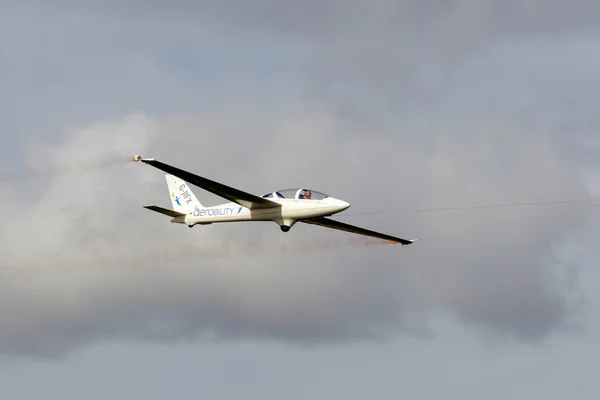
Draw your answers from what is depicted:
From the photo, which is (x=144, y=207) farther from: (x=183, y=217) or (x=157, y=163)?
(x=157, y=163)

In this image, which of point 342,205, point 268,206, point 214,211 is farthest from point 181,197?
point 342,205

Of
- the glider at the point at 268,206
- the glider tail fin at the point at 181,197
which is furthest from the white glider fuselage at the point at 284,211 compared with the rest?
the glider tail fin at the point at 181,197

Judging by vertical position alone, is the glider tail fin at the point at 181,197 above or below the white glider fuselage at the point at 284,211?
above

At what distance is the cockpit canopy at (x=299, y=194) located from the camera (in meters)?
85.6

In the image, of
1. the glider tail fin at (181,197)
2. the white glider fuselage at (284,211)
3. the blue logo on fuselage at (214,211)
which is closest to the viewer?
the white glider fuselage at (284,211)

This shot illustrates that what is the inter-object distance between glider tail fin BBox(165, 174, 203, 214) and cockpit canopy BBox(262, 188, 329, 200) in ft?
31.9

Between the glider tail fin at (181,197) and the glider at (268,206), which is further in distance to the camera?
the glider tail fin at (181,197)

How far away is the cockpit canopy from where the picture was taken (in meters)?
85.6

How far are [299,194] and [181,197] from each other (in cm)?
1412

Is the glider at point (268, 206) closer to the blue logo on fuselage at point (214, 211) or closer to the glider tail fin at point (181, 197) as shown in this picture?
the blue logo on fuselage at point (214, 211)

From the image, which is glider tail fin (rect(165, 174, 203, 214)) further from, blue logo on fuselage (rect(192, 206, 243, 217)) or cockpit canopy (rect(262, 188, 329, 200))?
cockpit canopy (rect(262, 188, 329, 200))

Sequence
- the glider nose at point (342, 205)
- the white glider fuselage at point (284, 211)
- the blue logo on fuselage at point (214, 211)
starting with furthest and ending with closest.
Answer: the blue logo on fuselage at point (214, 211), the white glider fuselage at point (284, 211), the glider nose at point (342, 205)

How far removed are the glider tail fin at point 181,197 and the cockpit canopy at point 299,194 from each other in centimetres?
972

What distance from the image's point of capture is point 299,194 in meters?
86.1
